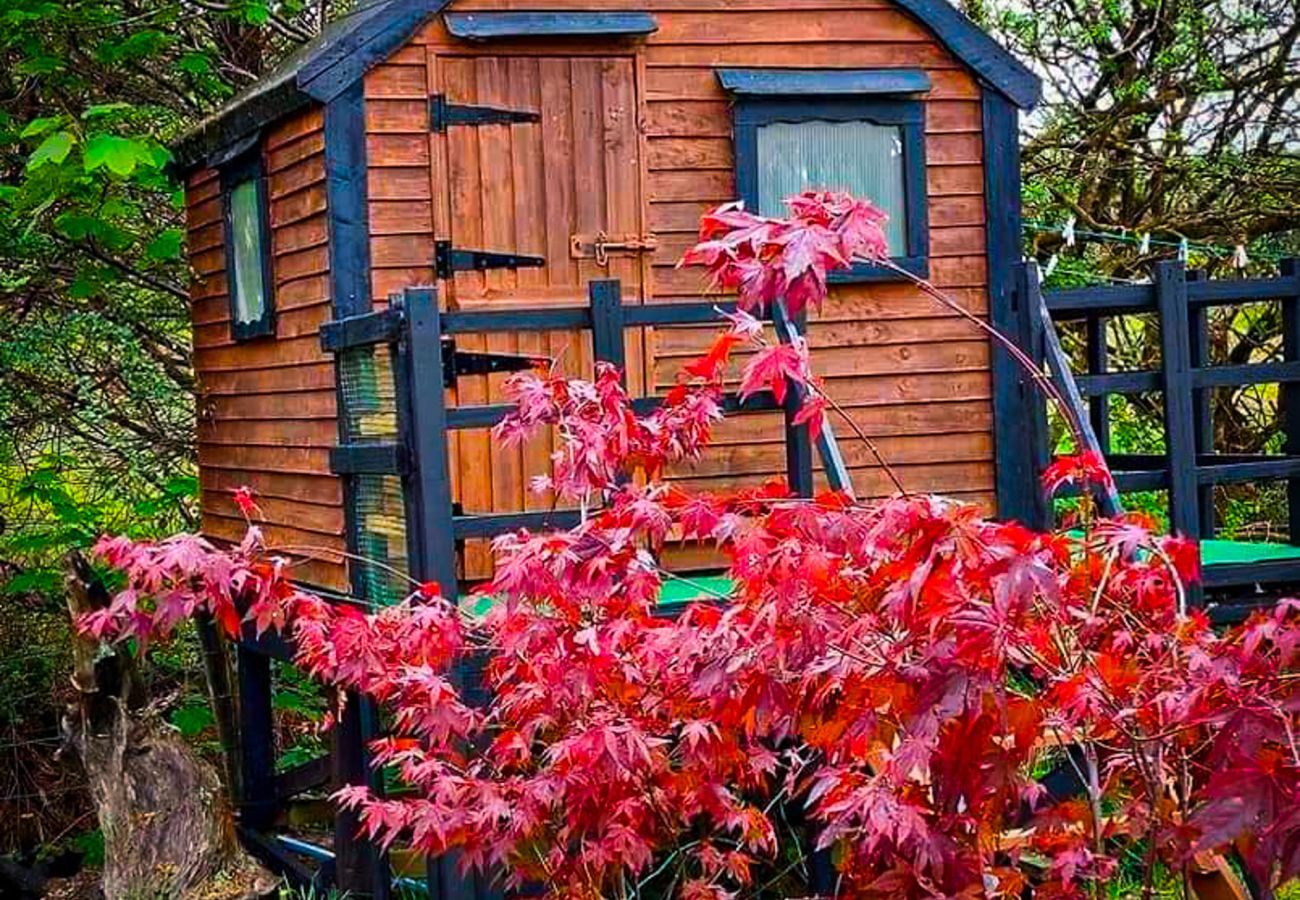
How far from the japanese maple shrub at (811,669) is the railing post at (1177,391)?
215cm

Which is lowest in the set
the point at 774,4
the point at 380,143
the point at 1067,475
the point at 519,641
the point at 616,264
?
the point at 519,641

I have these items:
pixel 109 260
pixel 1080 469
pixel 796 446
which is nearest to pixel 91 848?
pixel 109 260

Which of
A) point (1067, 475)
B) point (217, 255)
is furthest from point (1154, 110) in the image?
point (1067, 475)

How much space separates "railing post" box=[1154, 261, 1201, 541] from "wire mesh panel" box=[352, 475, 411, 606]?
286 cm

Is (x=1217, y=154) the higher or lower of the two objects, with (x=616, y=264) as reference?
higher

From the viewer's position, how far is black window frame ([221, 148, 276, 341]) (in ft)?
26.8

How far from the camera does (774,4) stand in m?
7.81

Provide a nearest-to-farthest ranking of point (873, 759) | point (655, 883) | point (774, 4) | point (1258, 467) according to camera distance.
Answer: point (873, 759)
point (1258, 467)
point (774, 4)
point (655, 883)

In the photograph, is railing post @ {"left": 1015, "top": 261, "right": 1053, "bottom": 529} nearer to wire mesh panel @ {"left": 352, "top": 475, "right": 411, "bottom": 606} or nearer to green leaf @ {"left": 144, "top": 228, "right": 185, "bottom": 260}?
wire mesh panel @ {"left": 352, "top": 475, "right": 411, "bottom": 606}

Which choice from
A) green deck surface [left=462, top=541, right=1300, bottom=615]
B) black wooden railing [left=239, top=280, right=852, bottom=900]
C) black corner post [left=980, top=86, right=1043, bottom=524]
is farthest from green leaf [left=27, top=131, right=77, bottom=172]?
black corner post [left=980, top=86, right=1043, bottom=524]

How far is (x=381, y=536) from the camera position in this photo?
6422mm

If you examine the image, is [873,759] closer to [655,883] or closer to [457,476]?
[457,476]

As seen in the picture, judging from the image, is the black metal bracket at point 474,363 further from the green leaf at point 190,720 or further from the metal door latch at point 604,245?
the green leaf at point 190,720

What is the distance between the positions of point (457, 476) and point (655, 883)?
2.62 m
